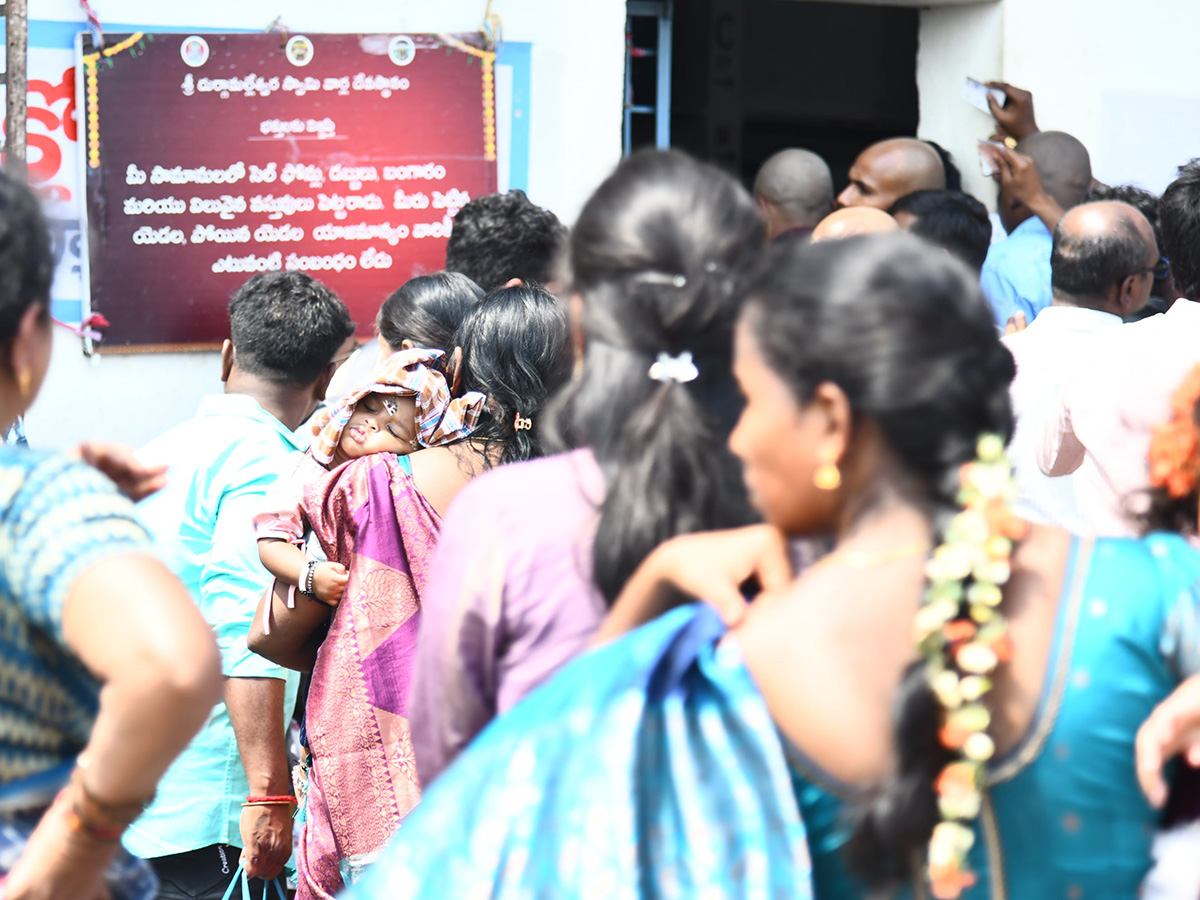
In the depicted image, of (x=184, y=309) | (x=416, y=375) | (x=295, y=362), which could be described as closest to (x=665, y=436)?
(x=416, y=375)

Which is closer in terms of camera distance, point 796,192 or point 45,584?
point 45,584

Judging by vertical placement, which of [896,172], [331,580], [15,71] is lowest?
[331,580]

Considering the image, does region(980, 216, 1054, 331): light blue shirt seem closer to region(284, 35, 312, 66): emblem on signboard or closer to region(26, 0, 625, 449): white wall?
region(26, 0, 625, 449): white wall

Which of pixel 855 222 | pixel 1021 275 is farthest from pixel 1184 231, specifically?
pixel 1021 275

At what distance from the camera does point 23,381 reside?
4.91ft

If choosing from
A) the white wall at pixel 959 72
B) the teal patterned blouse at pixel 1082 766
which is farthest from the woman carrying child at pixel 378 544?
the white wall at pixel 959 72

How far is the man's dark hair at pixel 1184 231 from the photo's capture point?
307 cm

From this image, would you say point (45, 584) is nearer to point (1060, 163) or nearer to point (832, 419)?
point (832, 419)

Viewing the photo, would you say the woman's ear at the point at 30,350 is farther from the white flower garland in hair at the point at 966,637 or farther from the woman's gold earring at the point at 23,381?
the white flower garland in hair at the point at 966,637

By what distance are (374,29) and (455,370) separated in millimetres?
2101

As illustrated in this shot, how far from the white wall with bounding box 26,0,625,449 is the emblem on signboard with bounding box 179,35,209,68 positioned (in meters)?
0.04

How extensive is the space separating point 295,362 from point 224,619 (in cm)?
64

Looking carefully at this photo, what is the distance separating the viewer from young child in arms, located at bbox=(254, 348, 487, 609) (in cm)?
261

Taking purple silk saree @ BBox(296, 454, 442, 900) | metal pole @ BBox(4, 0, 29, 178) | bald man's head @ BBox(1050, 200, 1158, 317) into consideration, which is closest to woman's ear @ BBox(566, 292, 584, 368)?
purple silk saree @ BBox(296, 454, 442, 900)
